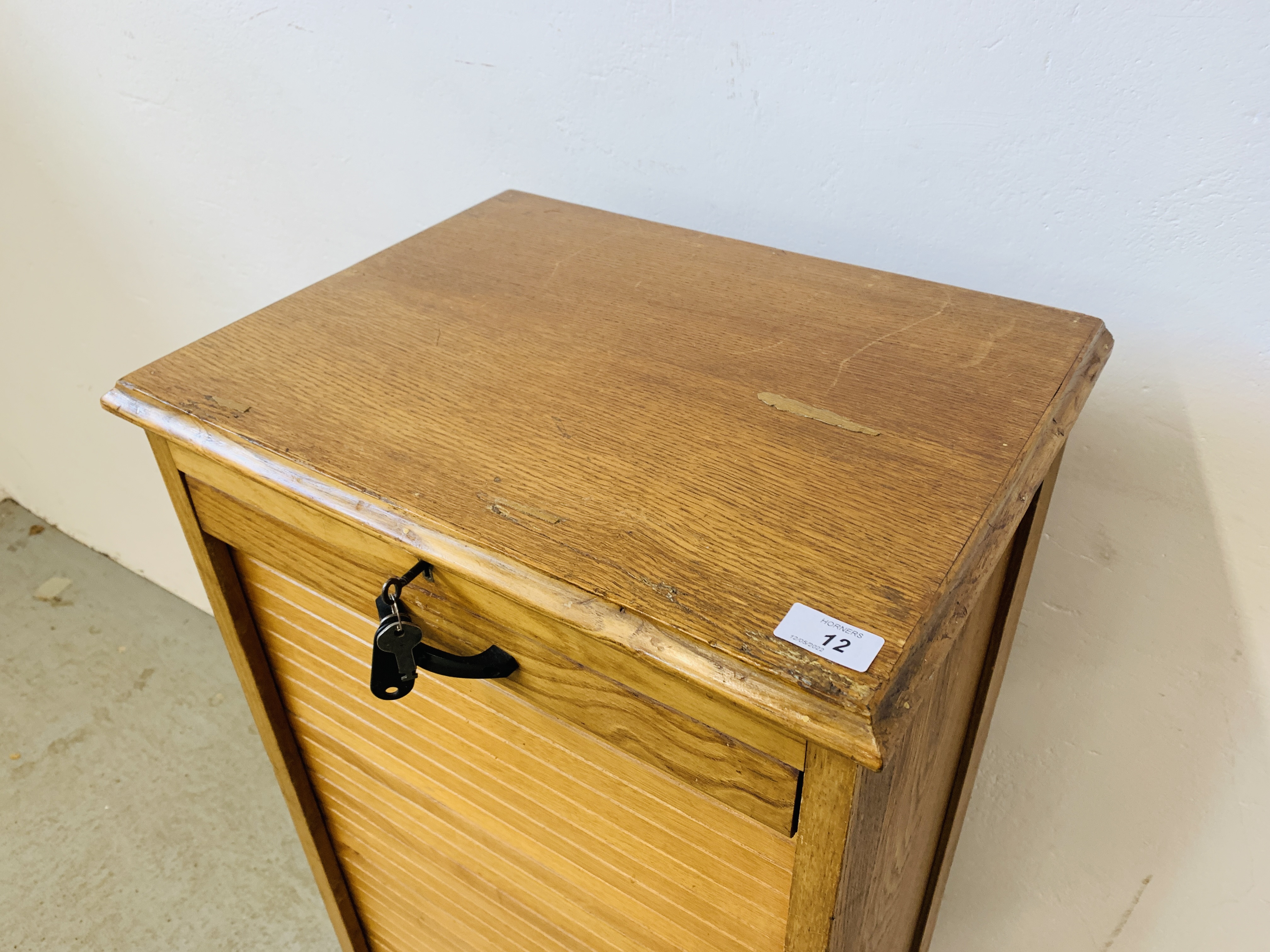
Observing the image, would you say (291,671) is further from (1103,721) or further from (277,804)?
(277,804)

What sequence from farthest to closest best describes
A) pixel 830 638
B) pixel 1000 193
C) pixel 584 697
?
pixel 1000 193, pixel 584 697, pixel 830 638

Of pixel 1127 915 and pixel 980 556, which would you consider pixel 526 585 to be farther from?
pixel 1127 915

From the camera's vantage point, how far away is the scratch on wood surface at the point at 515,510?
20.0 inches

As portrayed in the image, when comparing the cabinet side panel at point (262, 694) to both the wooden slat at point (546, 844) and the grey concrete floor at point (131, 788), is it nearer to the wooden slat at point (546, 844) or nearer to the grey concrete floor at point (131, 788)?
the wooden slat at point (546, 844)

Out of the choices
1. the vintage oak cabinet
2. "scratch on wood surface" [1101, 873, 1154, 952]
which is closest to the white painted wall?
"scratch on wood surface" [1101, 873, 1154, 952]

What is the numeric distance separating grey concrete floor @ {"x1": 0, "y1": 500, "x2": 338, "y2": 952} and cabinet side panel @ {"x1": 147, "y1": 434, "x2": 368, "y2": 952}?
19.3 inches

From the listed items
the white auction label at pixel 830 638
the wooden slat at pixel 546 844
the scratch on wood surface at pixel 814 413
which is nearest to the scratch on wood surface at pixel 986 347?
the scratch on wood surface at pixel 814 413

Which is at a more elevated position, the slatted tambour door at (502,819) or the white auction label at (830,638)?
the white auction label at (830,638)

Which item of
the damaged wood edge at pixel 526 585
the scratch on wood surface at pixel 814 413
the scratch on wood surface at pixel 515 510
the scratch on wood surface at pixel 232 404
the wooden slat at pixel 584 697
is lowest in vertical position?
the wooden slat at pixel 584 697

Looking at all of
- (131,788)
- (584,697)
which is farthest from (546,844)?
(131,788)

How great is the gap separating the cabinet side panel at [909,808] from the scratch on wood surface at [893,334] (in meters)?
0.16

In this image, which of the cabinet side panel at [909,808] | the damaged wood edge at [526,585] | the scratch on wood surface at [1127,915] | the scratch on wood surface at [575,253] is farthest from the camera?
the scratch on wood surface at [1127,915]

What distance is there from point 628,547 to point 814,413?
0.55 feet

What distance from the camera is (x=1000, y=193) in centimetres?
76
